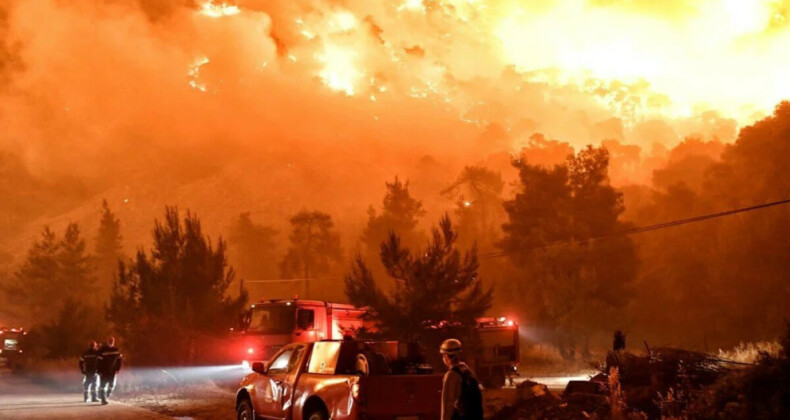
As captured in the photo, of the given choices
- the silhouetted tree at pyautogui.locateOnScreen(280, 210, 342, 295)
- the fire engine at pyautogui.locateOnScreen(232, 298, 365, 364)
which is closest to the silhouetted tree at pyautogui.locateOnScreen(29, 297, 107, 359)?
the fire engine at pyautogui.locateOnScreen(232, 298, 365, 364)

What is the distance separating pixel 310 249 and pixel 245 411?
64.9m

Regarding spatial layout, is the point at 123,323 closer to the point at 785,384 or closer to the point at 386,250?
the point at 386,250

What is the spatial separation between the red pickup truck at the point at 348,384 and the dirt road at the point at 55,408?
5.59 meters

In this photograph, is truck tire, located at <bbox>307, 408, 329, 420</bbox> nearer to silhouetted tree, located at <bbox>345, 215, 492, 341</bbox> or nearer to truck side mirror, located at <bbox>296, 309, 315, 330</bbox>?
silhouetted tree, located at <bbox>345, 215, 492, 341</bbox>

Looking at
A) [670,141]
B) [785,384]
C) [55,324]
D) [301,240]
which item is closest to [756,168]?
[785,384]

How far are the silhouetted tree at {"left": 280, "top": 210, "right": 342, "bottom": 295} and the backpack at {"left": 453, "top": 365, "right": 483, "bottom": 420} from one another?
218 feet

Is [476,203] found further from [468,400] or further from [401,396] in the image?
[468,400]

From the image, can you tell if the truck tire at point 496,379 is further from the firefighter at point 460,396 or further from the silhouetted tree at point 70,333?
the silhouetted tree at point 70,333

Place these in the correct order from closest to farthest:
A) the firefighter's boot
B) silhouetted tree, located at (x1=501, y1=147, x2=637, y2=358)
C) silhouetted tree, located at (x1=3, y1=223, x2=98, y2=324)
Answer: the firefighter's boot → silhouetted tree, located at (x1=501, y1=147, x2=637, y2=358) → silhouetted tree, located at (x1=3, y1=223, x2=98, y2=324)

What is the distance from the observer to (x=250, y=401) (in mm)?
12609

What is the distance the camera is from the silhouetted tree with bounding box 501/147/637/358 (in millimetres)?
38281

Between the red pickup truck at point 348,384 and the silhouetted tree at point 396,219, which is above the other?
the silhouetted tree at point 396,219

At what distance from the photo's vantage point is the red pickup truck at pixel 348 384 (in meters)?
9.80

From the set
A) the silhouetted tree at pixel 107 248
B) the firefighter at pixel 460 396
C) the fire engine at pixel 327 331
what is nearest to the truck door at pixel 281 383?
the firefighter at pixel 460 396
